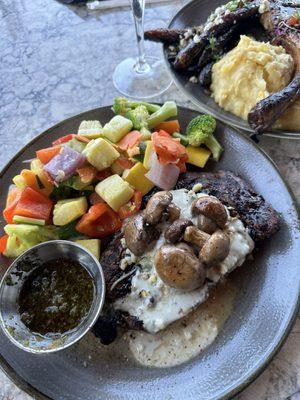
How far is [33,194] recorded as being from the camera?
7.08ft

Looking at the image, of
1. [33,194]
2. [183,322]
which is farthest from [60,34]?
Answer: [183,322]

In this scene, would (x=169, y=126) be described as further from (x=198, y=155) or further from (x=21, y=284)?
(x=21, y=284)

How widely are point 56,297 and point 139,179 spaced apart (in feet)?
2.34

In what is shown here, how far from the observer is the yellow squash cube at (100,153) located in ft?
7.12

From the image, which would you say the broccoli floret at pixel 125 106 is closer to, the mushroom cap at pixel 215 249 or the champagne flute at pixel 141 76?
the champagne flute at pixel 141 76

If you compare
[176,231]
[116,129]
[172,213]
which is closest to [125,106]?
[116,129]

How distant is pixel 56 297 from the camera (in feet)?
6.10

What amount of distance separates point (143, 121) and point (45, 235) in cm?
81

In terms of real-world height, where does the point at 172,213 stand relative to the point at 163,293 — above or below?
above

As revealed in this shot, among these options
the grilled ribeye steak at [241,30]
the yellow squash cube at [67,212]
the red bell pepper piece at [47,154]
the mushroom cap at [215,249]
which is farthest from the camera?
the grilled ribeye steak at [241,30]

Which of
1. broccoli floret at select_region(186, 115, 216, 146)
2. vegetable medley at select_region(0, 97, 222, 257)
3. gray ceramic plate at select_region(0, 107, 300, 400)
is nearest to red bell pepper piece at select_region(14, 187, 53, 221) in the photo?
vegetable medley at select_region(0, 97, 222, 257)

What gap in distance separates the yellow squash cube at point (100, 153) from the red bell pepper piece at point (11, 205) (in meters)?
0.39

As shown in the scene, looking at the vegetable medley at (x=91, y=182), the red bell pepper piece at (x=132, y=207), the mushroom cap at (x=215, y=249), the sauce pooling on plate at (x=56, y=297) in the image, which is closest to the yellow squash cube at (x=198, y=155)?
the vegetable medley at (x=91, y=182)

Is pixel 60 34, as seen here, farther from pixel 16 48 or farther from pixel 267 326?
pixel 267 326
